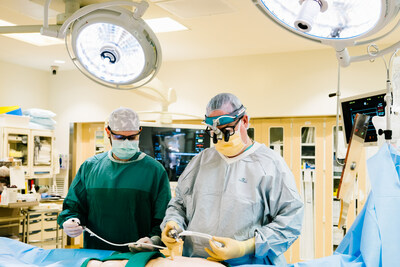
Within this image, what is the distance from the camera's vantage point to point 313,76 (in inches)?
209

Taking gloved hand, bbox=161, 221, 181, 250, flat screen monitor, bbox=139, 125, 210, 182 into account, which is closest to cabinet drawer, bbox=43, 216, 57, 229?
flat screen monitor, bbox=139, 125, 210, 182

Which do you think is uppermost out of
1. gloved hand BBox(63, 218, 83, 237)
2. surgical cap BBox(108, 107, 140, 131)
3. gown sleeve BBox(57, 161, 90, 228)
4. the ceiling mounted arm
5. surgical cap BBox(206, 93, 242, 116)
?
the ceiling mounted arm

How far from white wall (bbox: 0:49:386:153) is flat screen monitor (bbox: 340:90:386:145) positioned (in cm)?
248

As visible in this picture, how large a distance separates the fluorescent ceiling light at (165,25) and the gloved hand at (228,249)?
296cm

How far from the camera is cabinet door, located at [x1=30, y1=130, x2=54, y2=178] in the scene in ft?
19.1

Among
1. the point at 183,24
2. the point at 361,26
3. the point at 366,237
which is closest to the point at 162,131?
the point at 183,24

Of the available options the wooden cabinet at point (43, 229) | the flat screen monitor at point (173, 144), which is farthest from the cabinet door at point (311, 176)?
the wooden cabinet at point (43, 229)

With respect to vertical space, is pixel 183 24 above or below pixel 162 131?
above

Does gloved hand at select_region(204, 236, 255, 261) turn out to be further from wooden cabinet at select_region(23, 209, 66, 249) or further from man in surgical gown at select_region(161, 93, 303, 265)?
wooden cabinet at select_region(23, 209, 66, 249)

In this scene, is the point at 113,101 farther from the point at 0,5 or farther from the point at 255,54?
the point at 0,5

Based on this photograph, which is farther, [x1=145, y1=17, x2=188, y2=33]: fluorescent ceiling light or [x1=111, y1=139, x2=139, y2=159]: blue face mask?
[x1=145, y1=17, x2=188, y2=33]: fluorescent ceiling light

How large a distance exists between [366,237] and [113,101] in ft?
17.7

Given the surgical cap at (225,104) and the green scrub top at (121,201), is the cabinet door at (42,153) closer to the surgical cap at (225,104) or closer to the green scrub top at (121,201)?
the green scrub top at (121,201)

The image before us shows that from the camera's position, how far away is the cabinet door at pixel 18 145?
5.38m
